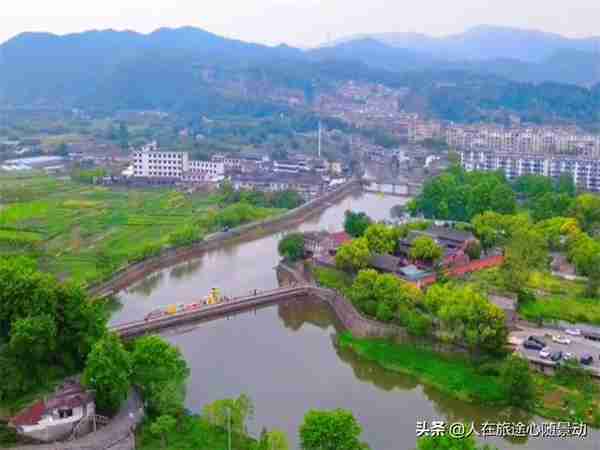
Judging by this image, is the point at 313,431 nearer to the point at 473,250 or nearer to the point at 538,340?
the point at 538,340

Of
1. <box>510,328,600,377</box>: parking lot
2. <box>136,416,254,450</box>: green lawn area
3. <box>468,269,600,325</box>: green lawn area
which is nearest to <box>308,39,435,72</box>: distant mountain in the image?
<box>468,269,600,325</box>: green lawn area

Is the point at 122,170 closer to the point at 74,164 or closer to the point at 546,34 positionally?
the point at 74,164

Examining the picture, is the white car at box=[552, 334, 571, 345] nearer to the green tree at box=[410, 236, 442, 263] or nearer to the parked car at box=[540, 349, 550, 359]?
the parked car at box=[540, 349, 550, 359]

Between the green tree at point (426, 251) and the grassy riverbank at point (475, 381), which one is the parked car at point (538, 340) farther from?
the green tree at point (426, 251)

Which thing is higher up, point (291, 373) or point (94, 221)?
point (94, 221)

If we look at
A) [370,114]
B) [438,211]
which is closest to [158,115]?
[370,114]

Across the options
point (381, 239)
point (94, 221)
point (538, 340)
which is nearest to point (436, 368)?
point (538, 340)

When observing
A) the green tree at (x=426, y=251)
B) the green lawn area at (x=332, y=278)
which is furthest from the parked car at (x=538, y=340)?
the green lawn area at (x=332, y=278)
